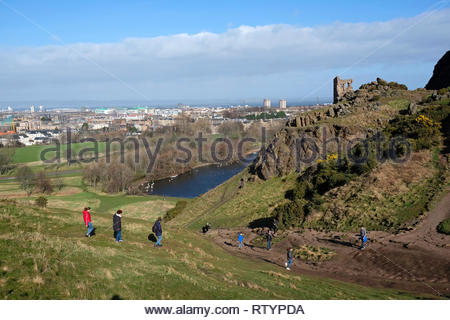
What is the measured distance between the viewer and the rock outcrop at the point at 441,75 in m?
50.0

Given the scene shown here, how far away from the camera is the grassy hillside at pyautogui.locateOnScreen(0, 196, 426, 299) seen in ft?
30.0

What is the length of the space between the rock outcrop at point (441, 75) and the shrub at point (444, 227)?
3966cm

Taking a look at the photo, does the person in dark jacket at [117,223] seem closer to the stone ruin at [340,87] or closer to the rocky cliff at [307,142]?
the rocky cliff at [307,142]

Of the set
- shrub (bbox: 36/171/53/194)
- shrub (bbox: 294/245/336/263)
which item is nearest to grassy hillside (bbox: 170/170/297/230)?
shrub (bbox: 294/245/336/263)

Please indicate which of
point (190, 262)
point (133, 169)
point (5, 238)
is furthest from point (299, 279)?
point (133, 169)

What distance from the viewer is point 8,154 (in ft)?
272

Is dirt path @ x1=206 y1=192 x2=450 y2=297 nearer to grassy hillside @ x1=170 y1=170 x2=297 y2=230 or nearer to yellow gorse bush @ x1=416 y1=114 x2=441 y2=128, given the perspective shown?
grassy hillside @ x1=170 y1=170 x2=297 y2=230

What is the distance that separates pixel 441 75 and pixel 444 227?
146ft

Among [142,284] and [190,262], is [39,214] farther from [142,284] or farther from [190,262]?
[142,284]

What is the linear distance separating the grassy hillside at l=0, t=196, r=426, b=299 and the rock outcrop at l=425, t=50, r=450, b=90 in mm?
48084

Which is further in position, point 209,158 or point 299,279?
point 209,158

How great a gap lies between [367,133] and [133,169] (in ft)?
173

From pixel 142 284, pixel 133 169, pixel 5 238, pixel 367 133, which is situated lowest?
pixel 133 169

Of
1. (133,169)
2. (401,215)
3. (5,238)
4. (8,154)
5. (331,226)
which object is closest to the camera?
(5,238)
